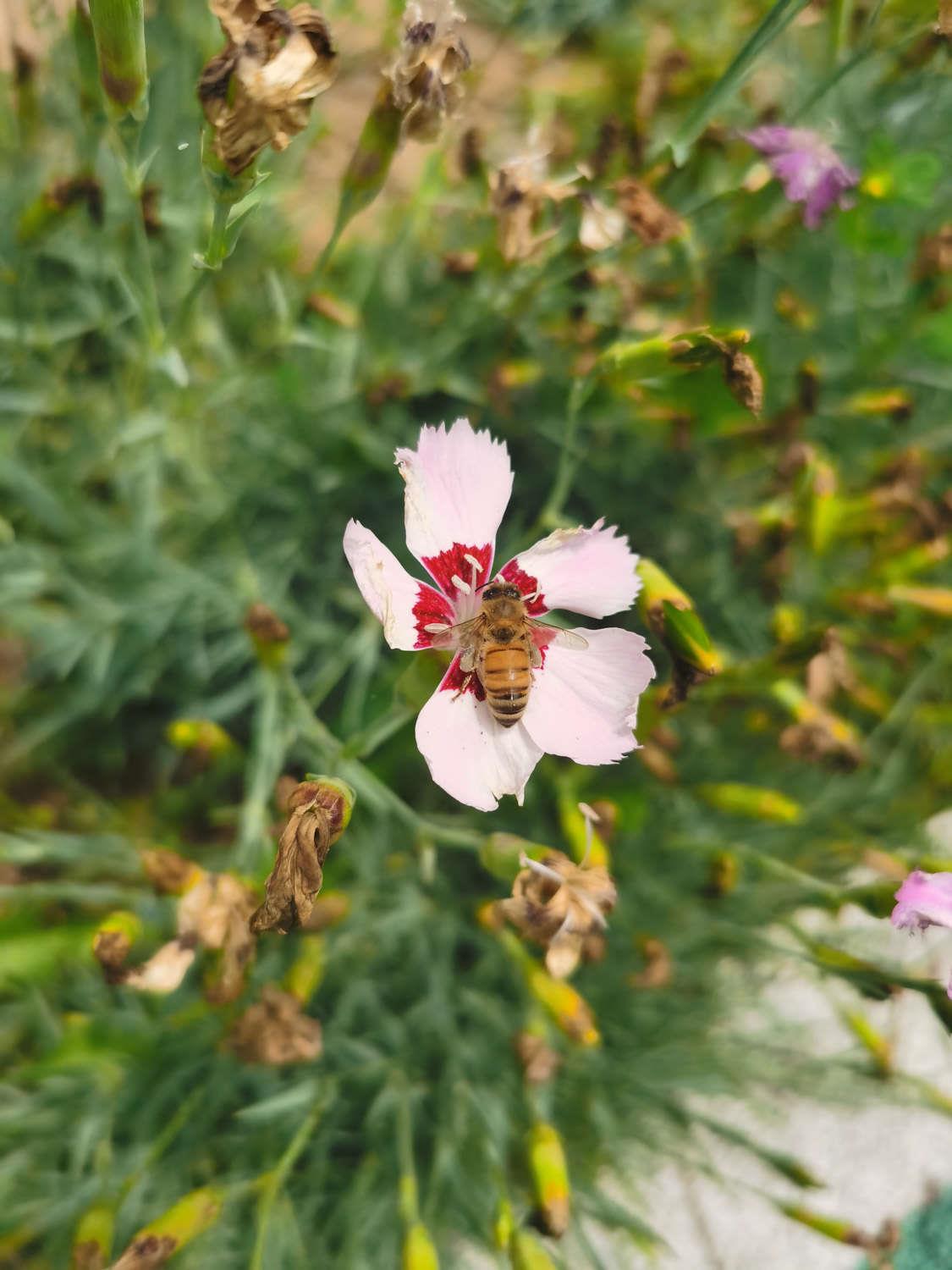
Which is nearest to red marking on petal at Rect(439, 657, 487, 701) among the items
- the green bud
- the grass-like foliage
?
the grass-like foliage

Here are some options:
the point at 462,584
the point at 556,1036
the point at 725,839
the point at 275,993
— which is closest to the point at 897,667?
the point at 725,839

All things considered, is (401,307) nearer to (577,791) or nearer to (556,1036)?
(577,791)

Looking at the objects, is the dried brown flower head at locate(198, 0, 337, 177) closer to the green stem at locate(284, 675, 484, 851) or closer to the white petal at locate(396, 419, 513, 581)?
the white petal at locate(396, 419, 513, 581)

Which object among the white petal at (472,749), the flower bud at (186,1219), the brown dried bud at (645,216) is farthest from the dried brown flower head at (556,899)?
the brown dried bud at (645,216)

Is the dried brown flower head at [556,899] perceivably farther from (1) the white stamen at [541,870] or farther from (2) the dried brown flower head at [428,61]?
(2) the dried brown flower head at [428,61]

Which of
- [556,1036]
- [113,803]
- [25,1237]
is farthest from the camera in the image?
[113,803]
